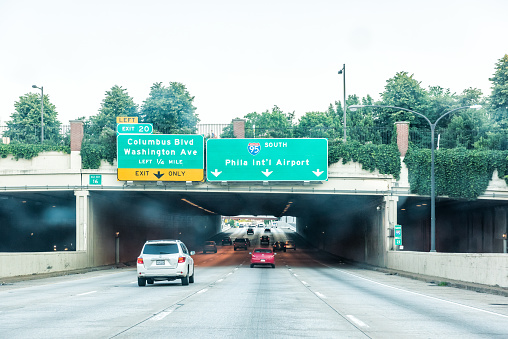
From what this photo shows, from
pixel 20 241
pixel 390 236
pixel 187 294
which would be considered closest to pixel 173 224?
pixel 20 241

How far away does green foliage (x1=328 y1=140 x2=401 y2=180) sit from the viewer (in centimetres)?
4328

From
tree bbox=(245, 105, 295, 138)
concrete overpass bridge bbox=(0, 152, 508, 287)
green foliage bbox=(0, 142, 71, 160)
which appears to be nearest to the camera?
concrete overpass bridge bbox=(0, 152, 508, 287)

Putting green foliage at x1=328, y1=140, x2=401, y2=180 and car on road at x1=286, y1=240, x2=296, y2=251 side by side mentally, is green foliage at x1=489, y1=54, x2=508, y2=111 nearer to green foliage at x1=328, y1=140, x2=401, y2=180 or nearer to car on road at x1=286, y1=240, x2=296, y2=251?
green foliage at x1=328, y1=140, x2=401, y2=180

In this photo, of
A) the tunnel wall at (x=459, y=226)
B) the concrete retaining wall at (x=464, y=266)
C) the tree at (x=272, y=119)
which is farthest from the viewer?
the tree at (x=272, y=119)

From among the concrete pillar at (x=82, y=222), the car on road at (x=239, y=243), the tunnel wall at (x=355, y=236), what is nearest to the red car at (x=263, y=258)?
the tunnel wall at (x=355, y=236)

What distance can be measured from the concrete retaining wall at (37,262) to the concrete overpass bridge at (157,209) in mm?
52

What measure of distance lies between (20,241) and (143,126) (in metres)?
22.8

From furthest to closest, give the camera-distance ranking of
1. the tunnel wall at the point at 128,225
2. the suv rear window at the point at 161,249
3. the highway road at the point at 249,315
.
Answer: the tunnel wall at the point at 128,225, the suv rear window at the point at 161,249, the highway road at the point at 249,315

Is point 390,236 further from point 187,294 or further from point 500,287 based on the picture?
point 187,294

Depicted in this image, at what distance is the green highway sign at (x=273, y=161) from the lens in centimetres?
4141

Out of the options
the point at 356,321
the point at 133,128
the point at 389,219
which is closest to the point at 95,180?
the point at 133,128

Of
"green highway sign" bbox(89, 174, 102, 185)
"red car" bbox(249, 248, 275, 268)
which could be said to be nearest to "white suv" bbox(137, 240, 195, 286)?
"green highway sign" bbox(89, 174, 102, 185)

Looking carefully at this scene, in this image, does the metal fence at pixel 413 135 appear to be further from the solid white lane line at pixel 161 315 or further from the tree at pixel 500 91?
the solid white lane line at pixel 161 315

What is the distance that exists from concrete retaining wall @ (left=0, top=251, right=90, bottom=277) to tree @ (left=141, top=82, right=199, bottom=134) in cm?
3886
